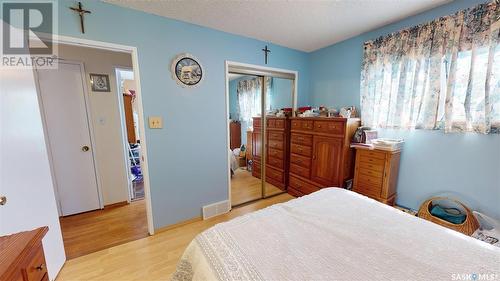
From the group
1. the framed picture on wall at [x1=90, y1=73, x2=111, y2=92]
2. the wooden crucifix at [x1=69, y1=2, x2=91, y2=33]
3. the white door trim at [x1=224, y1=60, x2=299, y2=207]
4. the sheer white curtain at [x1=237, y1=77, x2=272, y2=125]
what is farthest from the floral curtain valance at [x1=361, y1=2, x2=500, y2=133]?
the framed picture on wall at [x1=90, y1=73, x2=111, y2=92]

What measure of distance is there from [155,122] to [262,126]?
163 cm

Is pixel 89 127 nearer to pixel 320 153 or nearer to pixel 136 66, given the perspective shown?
pixel 136 66

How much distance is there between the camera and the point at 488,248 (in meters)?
0.96

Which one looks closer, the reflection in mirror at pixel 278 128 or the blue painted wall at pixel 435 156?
the blue painted wall at pixel 435 156

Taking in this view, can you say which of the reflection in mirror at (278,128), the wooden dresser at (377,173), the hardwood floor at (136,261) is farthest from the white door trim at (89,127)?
the wooden dresser at (377,173)

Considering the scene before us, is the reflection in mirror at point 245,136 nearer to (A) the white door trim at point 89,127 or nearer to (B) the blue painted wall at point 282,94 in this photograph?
(B) the blue painted wall at point 282,94

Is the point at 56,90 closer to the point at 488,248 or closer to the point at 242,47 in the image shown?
the point at 242,47

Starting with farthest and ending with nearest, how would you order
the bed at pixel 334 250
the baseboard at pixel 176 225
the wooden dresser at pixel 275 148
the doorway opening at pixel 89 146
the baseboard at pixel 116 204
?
the wooden dresser at pixel 275 148
the baseboard at pixel 116 204
the doorway opening at pixel 89 146
the baseboard at pixel 176 225
the bed at pixel 334 250

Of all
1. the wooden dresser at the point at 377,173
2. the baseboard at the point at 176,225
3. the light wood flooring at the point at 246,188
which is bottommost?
the baseboard at the point at 176,225

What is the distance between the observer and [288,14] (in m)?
1.95

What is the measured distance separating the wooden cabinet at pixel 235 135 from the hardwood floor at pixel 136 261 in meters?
1.64

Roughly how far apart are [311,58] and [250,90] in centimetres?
123

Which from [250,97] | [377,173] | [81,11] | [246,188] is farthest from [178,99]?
[377,173]

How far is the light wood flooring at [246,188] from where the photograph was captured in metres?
3.01
